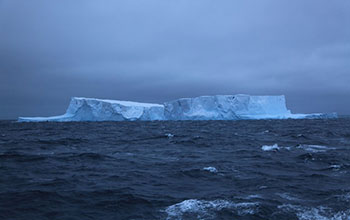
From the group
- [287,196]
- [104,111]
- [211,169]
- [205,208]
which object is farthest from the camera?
[104,111]

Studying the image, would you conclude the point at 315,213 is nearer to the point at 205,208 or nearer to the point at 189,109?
the point at 205,208

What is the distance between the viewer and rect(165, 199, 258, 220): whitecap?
16.4ft

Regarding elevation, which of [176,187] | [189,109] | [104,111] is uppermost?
[189,109]

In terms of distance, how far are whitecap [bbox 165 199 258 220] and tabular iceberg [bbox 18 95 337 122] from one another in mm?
51320

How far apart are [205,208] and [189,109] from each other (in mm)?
55174

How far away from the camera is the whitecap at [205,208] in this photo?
5008 mm

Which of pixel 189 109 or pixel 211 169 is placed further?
pixel 189 109

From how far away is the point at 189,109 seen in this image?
60.4 m

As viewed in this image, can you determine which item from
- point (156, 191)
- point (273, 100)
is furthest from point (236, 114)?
point (156, 191)

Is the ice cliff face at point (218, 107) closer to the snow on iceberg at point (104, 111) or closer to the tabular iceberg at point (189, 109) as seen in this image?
the tabular iceberg at point (189, 109)

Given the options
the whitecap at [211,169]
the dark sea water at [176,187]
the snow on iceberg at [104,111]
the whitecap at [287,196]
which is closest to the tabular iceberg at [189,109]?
the snow on iceberg at [104,111]

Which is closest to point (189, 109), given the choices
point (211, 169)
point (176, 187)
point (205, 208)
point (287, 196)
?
point (211, 169)

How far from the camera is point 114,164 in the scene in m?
10.0

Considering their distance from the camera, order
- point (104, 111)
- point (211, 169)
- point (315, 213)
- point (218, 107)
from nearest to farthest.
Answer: point (315, 213)
point (211, 169)
point (104, 111)
point (218, 107)
